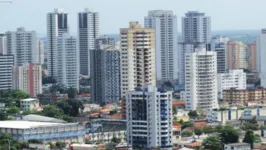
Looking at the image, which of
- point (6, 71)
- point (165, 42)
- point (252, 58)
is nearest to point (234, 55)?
point (252, 58)

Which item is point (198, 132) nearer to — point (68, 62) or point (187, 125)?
point (187, 125)

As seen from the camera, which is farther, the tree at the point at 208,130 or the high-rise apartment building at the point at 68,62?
the high-rise apartment building at the point at 68,62

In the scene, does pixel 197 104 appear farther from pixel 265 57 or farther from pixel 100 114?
pixel 265 57

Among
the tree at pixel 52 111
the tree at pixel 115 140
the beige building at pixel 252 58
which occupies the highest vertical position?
the beige building at pixel 252 58

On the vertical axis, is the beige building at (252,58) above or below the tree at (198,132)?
above

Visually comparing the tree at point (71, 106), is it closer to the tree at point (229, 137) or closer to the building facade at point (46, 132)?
the building facade at point (46, 132)

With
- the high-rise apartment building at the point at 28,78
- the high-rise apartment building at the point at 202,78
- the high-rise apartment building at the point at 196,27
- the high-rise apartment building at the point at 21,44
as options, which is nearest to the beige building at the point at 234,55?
the high-rise apartment building at the point at 196,27

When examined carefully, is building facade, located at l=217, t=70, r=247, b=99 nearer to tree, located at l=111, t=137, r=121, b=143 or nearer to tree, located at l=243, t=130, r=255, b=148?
tree, located at l=111, t=137, r=121, b=143
